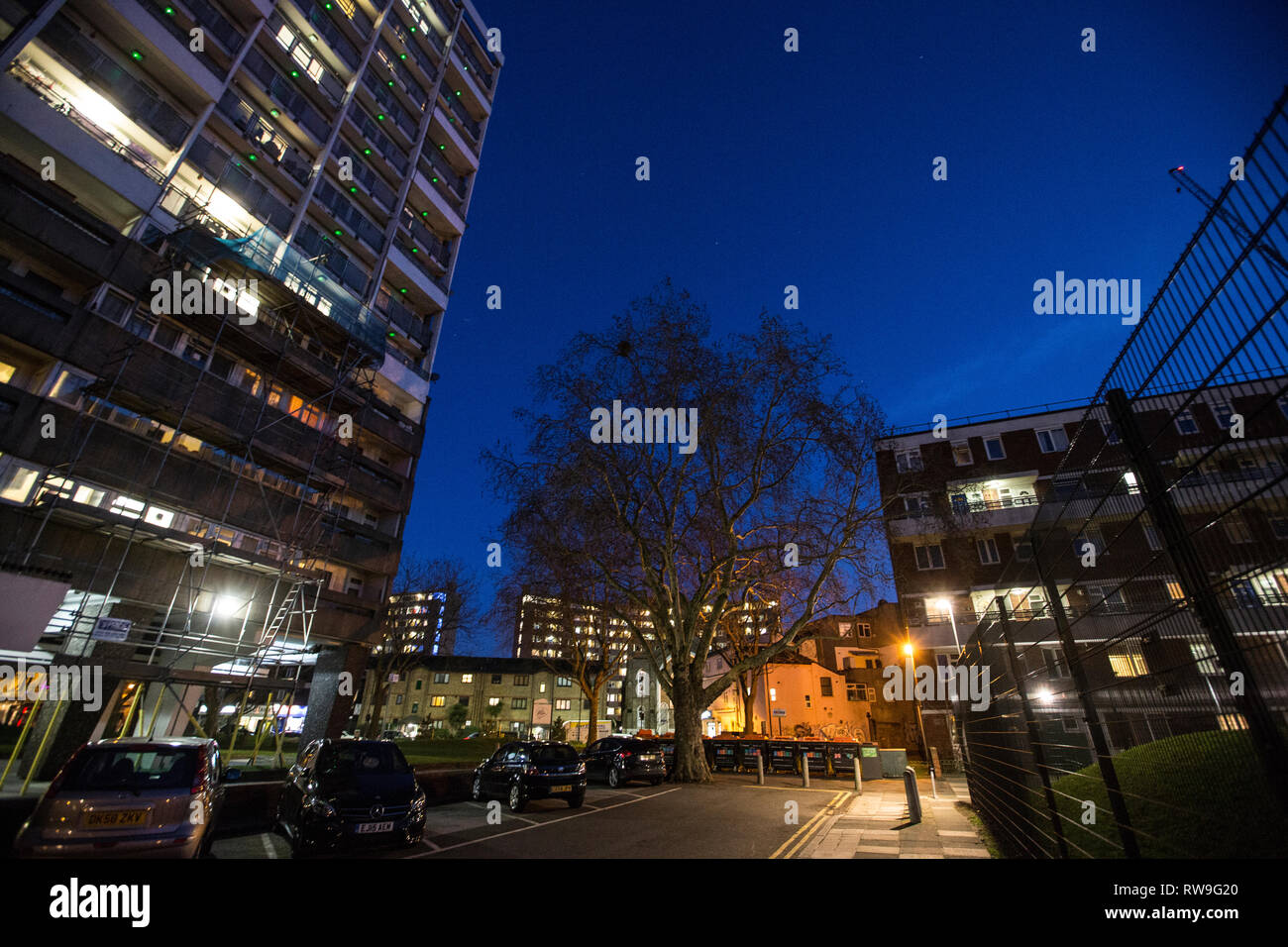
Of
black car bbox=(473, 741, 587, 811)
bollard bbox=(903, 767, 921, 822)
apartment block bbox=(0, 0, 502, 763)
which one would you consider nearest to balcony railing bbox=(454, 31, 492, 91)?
apartment block bbox=(0, 0, 502, 763)

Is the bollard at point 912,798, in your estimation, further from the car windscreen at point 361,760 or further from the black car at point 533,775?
the car windscreen at point 361,760

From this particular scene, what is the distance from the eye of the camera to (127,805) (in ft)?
Result: 19.0

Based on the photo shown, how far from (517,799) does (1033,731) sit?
11122 mm

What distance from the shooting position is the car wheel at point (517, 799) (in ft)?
40.3

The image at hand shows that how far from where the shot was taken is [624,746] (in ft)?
60.7

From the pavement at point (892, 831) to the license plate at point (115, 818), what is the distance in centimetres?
833

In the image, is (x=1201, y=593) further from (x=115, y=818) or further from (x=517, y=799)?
(x=517, y=799)

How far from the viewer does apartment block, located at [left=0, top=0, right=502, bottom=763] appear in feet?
52.9

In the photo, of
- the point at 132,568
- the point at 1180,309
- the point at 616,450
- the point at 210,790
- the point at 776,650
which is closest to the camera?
the point at 1180,309

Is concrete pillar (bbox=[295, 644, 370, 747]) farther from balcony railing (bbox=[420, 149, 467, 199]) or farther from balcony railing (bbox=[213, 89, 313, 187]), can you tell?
balcony railing (bbox=[420, 149, 467, 199])
